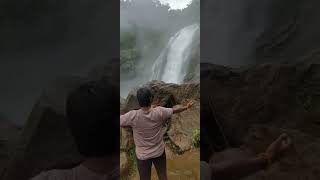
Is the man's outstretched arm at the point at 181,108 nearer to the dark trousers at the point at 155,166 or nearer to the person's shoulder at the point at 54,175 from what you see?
the dark trousers at the point at 155,166

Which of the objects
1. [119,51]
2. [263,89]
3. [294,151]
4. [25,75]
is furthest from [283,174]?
[25,75]

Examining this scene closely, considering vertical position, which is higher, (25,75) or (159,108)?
(25,75)

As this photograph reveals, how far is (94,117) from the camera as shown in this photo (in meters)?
4.24

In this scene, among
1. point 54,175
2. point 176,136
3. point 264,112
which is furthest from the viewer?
point 176,136

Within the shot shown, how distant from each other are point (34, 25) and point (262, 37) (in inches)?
92.7

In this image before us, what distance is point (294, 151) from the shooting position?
13.8 feet

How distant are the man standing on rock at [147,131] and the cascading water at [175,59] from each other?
270 millimetres

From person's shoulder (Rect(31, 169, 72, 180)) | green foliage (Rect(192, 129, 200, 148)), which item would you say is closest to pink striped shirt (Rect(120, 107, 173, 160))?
green foliage (Rect(192, 129, 200, 148))

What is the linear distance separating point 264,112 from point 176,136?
0.94m

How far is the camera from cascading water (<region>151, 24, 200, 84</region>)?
4.38 m

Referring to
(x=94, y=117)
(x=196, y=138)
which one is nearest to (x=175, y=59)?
(x=196, y=138)

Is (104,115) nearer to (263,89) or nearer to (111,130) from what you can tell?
(111,130)

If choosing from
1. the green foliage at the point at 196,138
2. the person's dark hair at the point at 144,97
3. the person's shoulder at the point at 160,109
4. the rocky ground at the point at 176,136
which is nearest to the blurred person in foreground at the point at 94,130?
the rocky ground at the point at 176,136

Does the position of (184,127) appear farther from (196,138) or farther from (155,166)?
(155,166)
